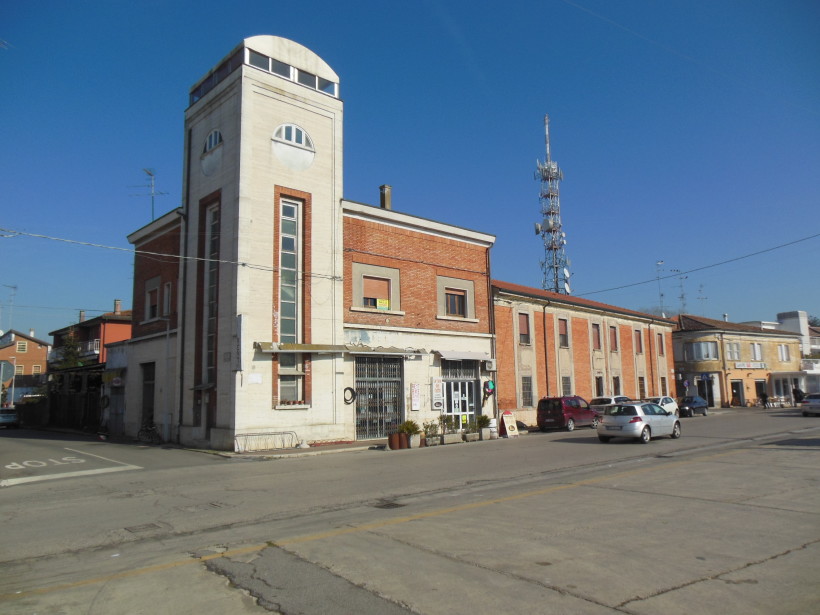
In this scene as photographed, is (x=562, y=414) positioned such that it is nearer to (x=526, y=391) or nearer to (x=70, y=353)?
(x=526, y=391)

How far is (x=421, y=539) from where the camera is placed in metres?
7.53

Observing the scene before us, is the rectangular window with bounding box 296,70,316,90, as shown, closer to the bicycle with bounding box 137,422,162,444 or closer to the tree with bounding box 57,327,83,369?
the bicycle with bounding box 137,422,162,444

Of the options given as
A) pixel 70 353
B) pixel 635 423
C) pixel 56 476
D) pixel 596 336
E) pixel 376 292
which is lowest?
pixel 56 476

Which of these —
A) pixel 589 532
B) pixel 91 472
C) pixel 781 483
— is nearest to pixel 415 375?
pixel 91 472

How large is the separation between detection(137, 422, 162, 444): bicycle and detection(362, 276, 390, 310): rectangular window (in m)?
10.2

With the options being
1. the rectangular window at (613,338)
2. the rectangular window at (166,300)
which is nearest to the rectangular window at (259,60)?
the rectangular window at (166,300)

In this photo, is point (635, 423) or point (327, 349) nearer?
point (635, 423)

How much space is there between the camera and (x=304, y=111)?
2450 cm

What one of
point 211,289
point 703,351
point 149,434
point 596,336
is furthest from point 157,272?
point 703,351

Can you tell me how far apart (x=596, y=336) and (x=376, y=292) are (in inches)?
812

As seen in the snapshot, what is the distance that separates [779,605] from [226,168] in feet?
73.3

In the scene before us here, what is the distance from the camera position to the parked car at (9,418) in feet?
132

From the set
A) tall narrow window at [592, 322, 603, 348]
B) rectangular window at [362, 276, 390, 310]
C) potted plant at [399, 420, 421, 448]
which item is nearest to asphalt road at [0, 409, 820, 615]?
potted plant at [399, 420, 421, 448]

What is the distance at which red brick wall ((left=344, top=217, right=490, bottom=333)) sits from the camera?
25609mm
